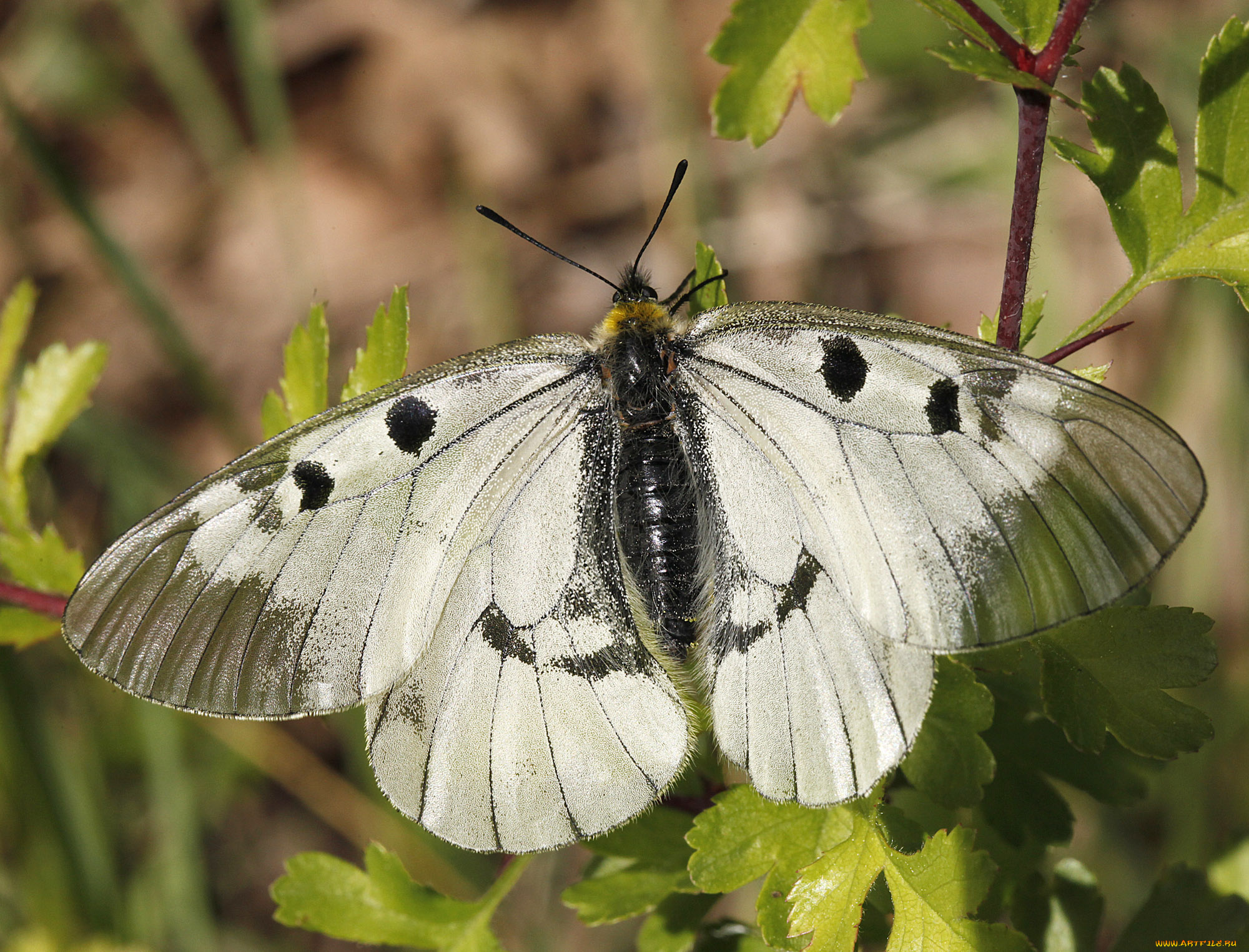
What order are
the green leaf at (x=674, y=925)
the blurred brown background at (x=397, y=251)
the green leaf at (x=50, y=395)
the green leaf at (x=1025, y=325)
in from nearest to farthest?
the green leaf at (x=1025, y=325) < the green leaf at (x=674, y=925) < the green leaf at (x=50, y=395) < the blurred brown background at (x=397, y=251)

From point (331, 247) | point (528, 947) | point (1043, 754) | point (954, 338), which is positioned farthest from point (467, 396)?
point (331, 247)

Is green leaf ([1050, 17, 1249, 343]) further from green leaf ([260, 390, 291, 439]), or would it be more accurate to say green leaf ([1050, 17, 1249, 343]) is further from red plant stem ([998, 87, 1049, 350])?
green leaf ([260, 390, 291, 439])

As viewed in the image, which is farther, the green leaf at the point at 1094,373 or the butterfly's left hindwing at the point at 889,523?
the green leaf at the point at 1094,373

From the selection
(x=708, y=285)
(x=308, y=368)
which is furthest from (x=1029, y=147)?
(x=308, y=368)

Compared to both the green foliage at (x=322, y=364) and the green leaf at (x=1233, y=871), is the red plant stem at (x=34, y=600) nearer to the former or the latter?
the green foliage at (x=322, y=364)

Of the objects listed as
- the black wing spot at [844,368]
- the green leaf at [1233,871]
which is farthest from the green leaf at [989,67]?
the green leaf at [1233,871]

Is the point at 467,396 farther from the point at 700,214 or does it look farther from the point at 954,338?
the point at 700,214

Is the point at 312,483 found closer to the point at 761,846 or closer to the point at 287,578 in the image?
the point at 287,578
